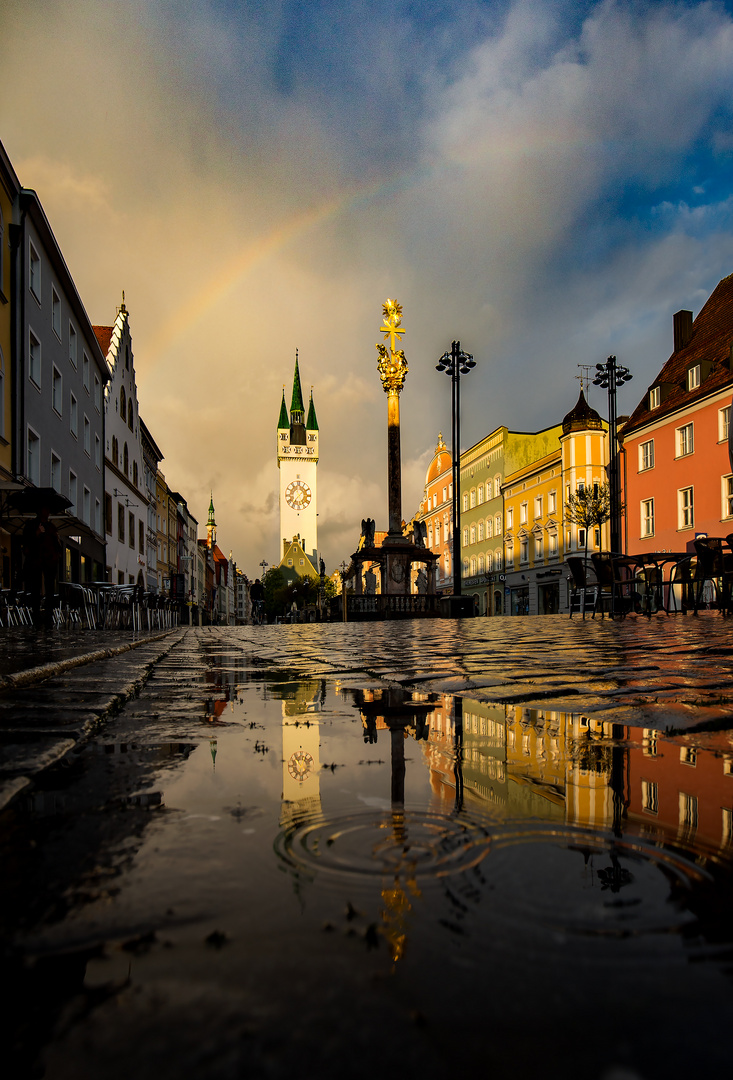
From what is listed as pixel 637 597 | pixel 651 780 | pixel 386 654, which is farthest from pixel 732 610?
pixel 651 780

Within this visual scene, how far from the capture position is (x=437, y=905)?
770 mm

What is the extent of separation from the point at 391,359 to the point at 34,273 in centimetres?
1555

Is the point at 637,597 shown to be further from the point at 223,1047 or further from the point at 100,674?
the point at 223,1047

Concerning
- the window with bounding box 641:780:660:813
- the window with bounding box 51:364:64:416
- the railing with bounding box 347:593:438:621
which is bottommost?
the railing with bounding box 347:593:438:621

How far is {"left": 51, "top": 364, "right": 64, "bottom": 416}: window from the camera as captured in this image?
65.6ft

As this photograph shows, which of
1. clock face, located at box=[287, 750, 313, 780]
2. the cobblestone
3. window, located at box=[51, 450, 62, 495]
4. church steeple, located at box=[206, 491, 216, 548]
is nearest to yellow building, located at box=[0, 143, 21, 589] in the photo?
window, located at box=[51, 450, 62, 495]

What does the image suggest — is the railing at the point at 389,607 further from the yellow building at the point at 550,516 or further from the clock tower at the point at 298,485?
the clock tower at the point at 298,485

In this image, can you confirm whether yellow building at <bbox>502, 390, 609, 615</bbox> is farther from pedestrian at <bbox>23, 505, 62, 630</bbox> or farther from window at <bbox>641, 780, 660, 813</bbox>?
window at <bbox>641, 780, 660, 813</bbox>

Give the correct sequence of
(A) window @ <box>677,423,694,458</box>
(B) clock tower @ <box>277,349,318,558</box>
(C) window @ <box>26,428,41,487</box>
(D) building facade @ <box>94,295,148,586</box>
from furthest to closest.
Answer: (B) clock tower @ <box>277,349,318,558</box>, (A) window @ <box>677,423,694,458</box>, (D) building facade @ <box>94,295,148,586</box>, (C) window @ <box>26,428,41,487</box>

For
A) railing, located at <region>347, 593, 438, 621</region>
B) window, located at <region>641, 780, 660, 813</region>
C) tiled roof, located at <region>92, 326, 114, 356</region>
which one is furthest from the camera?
tiled roof, located at <region>92, 326, 114, 356</region>

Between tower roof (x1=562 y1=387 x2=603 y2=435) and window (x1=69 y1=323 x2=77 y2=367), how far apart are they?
91.0ft

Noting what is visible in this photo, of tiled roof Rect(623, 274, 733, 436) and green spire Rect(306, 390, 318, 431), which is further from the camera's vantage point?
green spire Rect(306, 390, 318, 431)

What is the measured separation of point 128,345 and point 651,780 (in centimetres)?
3542

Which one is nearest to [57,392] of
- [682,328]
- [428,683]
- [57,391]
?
[57,391]
